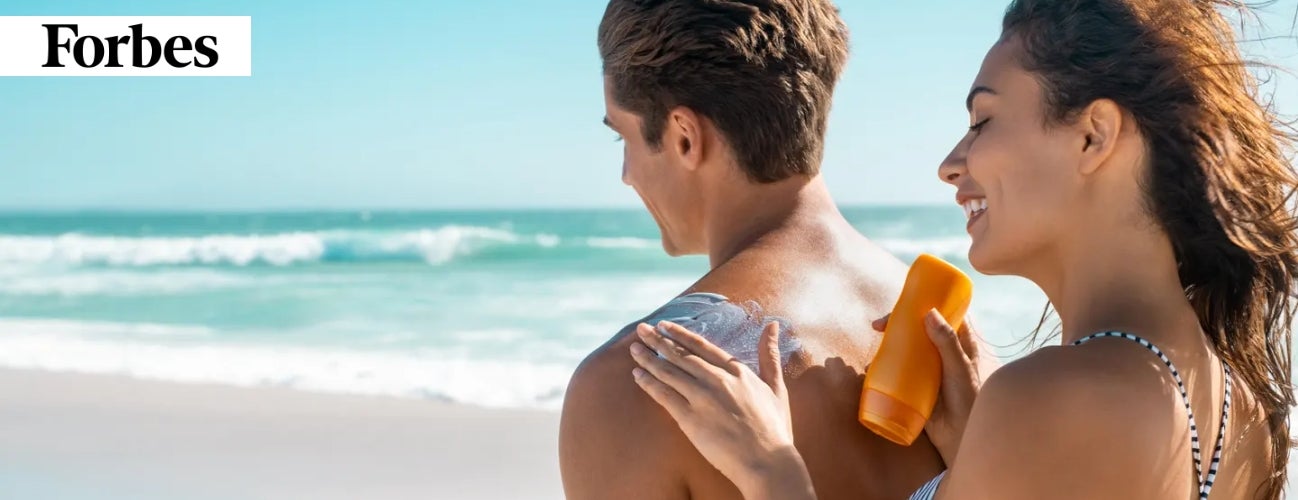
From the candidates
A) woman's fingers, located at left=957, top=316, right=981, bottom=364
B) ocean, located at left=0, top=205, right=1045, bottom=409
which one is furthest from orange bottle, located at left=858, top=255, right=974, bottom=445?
ocean, located at left=0, top=205, right=1045, bottom=409

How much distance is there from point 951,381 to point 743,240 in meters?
0.44

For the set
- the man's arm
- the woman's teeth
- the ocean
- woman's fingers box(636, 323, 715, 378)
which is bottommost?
the ocean

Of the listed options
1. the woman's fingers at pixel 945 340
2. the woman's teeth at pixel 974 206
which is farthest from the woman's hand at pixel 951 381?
the woman's teeth at pixel 974 206

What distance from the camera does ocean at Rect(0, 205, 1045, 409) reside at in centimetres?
1131

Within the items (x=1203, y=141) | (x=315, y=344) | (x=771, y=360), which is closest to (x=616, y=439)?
(x=771, y=360)

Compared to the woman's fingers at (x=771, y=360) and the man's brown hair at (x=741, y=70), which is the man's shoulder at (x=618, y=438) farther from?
the man's brown hair at (x=741, y=70)

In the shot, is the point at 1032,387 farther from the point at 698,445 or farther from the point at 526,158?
the point at 526,158

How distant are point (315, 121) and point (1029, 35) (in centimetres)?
3774

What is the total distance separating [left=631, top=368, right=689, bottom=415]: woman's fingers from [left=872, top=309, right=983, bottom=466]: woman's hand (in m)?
0.43

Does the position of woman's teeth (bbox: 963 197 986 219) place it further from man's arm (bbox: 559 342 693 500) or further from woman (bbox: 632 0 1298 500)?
man's arm (bbox: 559 342 693 500)

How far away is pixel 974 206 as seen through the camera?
2.03 m

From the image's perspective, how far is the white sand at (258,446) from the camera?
268 inches

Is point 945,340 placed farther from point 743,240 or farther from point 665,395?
point 665,395

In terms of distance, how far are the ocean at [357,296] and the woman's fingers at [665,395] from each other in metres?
1.82
